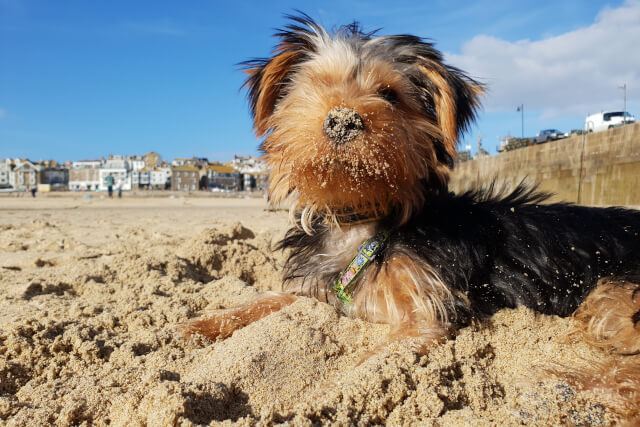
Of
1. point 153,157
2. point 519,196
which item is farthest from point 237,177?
point 519,196

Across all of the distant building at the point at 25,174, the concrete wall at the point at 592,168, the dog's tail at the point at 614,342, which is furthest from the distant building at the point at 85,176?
the dog's tail at the point at 614,342

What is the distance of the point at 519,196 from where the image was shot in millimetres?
3791

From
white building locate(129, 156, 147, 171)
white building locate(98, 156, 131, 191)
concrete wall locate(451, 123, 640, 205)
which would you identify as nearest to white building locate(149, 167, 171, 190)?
white building locate(98, 156, 131, 191)

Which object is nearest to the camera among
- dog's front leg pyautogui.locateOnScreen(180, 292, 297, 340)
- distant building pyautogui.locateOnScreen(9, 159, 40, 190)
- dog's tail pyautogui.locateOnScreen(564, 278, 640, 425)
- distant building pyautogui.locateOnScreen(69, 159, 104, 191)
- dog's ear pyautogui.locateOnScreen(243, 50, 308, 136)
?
dog's tail pyautogui.locateOnScreen(564, 278, 640, 425)

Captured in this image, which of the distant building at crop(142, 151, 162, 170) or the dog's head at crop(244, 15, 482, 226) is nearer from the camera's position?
the dog's head at crop(244, 15, 482, 226)

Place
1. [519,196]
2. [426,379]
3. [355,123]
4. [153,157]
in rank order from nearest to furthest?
Answer: [426,379], [355,123], [519,196], [153,157]

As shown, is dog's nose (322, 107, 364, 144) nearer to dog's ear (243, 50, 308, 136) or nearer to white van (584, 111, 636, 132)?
dog's ear (243, 50, 308, 136)

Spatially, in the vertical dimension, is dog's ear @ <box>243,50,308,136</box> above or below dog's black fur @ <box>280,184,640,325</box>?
above

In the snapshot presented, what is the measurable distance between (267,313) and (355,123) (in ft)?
4.80

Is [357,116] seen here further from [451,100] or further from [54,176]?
[54,176]

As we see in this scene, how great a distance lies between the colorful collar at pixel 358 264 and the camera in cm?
294

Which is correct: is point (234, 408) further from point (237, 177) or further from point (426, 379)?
point (237, 177)

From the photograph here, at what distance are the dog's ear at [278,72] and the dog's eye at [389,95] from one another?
758 millimetres

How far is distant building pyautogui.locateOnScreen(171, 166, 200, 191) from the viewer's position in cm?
13391
